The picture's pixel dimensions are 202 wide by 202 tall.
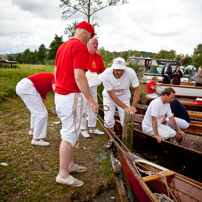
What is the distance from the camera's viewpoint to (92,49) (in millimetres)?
4617

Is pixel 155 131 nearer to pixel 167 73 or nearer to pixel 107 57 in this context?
pixel 107 57

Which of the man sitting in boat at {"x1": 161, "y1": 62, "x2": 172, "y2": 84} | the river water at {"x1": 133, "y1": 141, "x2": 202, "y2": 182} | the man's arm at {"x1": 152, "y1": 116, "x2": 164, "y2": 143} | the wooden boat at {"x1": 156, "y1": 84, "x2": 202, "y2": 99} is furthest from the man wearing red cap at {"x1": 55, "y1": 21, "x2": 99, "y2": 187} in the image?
the man sitting in boat at {"x1": 161, "y1": 62, "x2": 172, "y2": 84}

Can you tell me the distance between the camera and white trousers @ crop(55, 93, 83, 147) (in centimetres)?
253

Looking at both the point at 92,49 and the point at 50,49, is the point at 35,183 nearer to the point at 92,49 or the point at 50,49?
the point at 92,49

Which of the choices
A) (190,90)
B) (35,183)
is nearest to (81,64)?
(35,183)

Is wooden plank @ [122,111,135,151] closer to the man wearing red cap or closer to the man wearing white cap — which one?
the man wearing white cap

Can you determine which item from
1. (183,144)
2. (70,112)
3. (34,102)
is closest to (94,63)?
(34,102)

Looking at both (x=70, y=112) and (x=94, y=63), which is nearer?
(x=70, y=112)

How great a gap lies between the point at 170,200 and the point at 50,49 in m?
49.2

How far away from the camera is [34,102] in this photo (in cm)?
390

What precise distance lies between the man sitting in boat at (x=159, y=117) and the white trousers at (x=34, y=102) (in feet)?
8.26

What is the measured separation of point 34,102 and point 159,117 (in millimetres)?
2970

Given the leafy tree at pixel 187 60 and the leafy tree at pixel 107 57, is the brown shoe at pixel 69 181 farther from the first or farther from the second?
the leafy tree at pixel 187 60

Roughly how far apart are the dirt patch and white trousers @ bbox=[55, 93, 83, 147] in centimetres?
84
